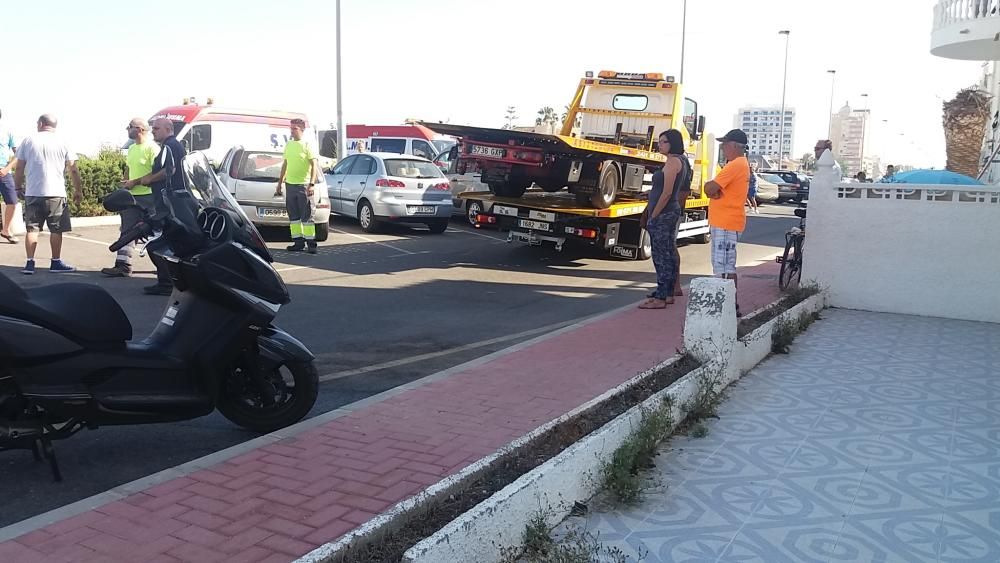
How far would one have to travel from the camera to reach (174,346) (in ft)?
14.5

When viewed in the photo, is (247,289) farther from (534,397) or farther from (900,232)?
(900,232)

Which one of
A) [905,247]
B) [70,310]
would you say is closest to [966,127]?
[905,247]

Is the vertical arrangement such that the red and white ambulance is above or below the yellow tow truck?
above

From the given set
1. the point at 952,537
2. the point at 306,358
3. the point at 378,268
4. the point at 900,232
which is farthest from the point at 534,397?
the point at 378,268

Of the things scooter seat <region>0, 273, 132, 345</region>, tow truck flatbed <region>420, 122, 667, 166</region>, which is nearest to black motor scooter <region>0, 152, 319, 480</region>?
scooter seat <region>0, 273, 132, 345</region>

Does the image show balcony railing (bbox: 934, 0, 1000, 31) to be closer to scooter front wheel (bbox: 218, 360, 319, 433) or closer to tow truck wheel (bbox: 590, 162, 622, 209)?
tow truck wheel (bbox: 590, 162, 622, 209)

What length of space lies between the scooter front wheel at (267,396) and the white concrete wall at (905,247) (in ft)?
22.6

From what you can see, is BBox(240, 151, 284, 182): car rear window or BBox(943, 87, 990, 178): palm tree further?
BBox(943, 87, 990, 178): palm tree

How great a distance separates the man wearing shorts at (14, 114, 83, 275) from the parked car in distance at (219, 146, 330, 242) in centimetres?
360

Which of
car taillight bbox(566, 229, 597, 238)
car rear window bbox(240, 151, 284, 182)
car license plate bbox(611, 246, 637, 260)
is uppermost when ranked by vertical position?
car rear window bbox(240, 151, 284, 182)

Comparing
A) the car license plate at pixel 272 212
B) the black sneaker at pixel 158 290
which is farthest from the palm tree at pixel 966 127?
the black sneaker at pixel 158 290

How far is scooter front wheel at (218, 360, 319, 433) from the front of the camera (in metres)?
4.75

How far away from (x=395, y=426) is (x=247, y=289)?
47.5 inches

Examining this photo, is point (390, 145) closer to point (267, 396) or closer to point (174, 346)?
point (267, 396)
